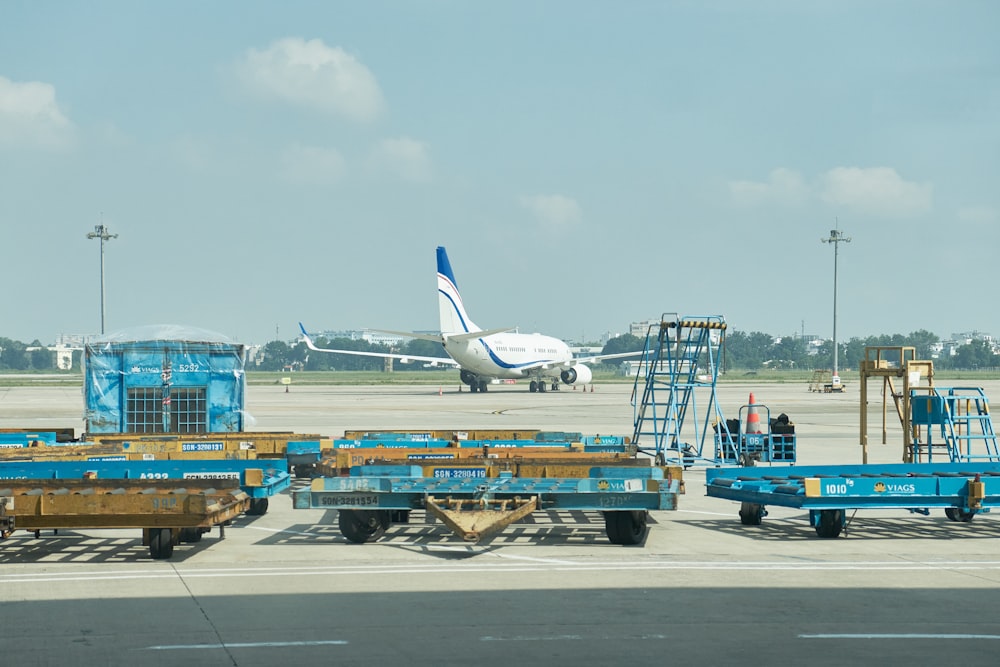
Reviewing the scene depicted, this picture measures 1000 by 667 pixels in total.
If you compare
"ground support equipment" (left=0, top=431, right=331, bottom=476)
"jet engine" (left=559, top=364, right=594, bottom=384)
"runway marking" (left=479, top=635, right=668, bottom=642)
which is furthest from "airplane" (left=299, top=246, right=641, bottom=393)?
"runway marking" (left=479, top=635, right=668, bottom=642)

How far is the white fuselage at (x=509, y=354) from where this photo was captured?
78938mm

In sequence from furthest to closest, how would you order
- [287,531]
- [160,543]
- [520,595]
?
1. [287,531]
2. [160,543]
3. [520,595]

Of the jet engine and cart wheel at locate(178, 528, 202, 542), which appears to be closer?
cart wheel at locate(178, 528, 202, 542)

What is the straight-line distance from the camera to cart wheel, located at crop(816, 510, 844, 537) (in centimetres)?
1493

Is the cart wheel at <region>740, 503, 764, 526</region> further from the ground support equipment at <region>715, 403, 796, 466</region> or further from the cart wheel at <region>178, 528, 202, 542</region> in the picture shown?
the cart wheel at <region>178, 528, 202, 542</region>

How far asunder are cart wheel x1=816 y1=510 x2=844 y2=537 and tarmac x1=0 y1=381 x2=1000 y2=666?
0.48 feet

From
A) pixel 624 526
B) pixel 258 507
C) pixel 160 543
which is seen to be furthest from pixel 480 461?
pixel 160 543

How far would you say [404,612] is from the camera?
1027 centimetres

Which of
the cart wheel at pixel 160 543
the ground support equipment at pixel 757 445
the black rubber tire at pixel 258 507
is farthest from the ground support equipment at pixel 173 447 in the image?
the ground support equipment at pixel 757 445

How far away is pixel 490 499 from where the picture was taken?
556 inches

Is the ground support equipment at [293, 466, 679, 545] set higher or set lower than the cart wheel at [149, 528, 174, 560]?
higher

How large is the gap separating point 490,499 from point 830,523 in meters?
4.34

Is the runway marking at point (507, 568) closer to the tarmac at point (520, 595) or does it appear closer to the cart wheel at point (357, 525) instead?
the tarmac at point (520, 595)

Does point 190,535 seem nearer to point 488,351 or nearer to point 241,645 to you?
point 241,645
